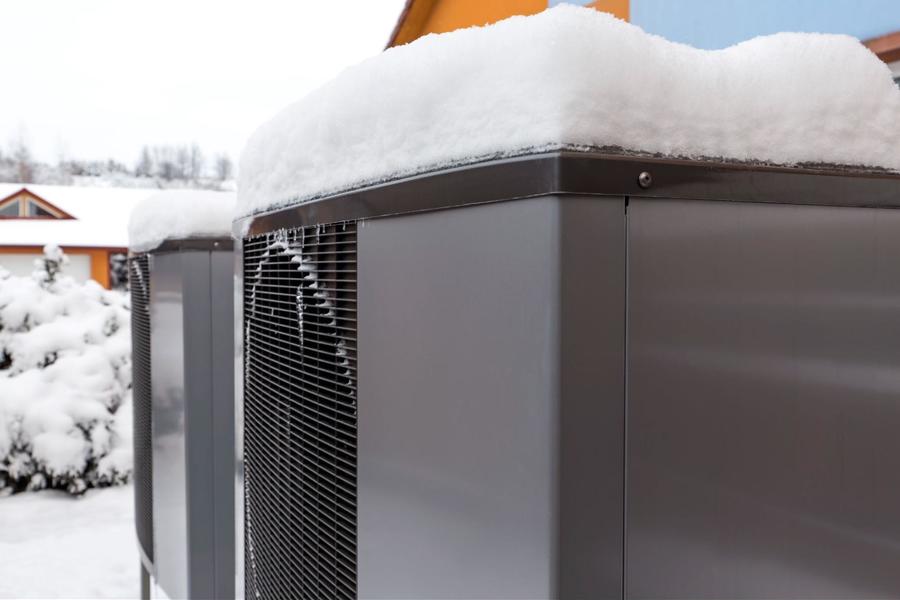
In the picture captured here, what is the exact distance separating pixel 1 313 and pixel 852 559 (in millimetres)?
8382

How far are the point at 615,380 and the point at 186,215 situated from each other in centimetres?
235

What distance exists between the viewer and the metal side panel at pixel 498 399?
874mm

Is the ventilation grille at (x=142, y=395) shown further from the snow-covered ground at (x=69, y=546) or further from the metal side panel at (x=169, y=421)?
the snow-covered ground at (x=69, y=546)

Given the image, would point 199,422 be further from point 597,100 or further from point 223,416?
point 597,100

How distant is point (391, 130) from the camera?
1.13 metres

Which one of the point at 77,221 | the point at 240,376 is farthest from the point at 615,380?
the point at 77,221

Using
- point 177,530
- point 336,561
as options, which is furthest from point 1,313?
point 336,561

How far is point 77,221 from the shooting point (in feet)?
74.8

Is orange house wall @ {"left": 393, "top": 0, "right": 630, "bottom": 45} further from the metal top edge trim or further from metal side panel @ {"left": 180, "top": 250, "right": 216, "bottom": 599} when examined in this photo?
metal side panel @ {"left": 180, "top": 250, "right": 216, "bottom": 599}

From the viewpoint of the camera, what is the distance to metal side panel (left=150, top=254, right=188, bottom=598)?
295 cm

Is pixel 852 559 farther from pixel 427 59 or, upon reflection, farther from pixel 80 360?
pixel 80 360

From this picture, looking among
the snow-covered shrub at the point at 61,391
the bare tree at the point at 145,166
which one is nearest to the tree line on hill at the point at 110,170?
the bare tree at the point at 145,166

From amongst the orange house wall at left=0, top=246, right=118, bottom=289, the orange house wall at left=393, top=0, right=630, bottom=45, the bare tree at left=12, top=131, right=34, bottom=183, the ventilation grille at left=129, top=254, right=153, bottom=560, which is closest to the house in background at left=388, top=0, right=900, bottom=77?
the orange house wall at left=393, top=0, right=630, bottom=45

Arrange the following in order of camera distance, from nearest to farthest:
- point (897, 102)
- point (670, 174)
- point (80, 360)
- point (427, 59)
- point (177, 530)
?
point (670, 174), point (427, 59), point (897, 102), point (177, 530), point (80, 360)
